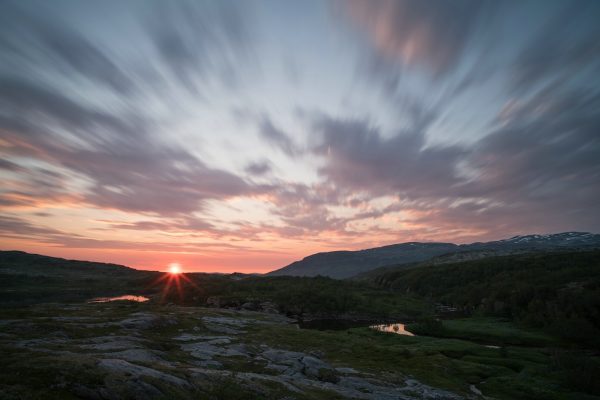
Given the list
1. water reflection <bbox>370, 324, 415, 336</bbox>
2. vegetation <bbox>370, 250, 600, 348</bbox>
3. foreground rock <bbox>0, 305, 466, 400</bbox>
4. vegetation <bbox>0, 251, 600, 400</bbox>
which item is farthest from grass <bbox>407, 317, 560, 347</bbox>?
foreground rock <bbox>0, 305, 466, 400</bbox>

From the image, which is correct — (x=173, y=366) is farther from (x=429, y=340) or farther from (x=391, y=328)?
(x=391, y=328)

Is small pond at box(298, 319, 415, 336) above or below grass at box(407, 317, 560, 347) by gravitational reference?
below

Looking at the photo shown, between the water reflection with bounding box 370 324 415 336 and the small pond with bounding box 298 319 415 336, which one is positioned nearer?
the water reflection with bounding box 370 324 415 336

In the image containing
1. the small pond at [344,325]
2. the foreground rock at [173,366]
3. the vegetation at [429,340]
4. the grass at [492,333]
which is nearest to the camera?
the foreground rock at [173,366]

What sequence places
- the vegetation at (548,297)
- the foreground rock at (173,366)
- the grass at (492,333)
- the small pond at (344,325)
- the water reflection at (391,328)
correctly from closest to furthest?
the foreground rock at (173,366), the grass at (492,333), the vegetation at (548,297), the water reflection at (391,328), the small pond at (344,325)

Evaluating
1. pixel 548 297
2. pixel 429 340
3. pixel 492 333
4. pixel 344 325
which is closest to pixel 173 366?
pixel 429 340

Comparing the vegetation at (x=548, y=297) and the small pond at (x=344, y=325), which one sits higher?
the vegetation at (x=548, y=297)

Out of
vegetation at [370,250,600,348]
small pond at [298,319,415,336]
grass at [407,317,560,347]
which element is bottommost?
small pond at [298,319,415,336]

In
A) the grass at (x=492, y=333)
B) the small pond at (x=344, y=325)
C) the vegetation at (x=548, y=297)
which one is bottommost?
the small pond at (x=344, y=325)

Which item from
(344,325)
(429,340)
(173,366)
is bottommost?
(344,325)

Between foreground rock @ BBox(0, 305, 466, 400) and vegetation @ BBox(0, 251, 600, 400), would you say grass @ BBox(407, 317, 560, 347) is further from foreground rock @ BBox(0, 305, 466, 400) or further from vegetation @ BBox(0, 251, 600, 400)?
foreground rock @ BBox(0, 305, 466, 400)

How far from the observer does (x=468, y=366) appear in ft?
209

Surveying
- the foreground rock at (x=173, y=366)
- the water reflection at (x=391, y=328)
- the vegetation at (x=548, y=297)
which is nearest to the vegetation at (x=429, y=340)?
the foreground rock at (x=173, y=366)

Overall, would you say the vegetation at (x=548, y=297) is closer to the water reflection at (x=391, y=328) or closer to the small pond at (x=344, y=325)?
the water reflection at (x=391, y=328)
